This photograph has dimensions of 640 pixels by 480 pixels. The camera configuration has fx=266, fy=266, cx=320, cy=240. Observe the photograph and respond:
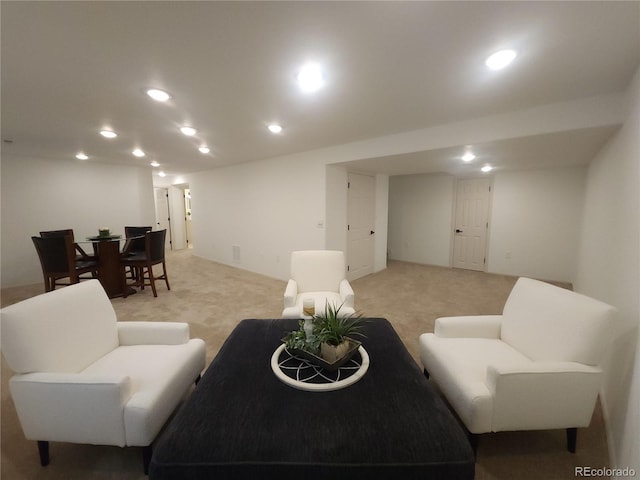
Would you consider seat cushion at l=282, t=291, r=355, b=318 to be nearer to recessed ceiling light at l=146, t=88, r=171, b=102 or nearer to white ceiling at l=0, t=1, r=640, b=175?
white ceiling at l=0, t=1, r=640, b=175

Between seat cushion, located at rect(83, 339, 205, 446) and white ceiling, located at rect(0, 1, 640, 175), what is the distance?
6.10 ft

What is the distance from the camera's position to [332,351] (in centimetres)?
146

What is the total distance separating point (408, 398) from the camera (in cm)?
127

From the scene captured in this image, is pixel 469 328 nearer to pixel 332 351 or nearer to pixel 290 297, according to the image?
pixel 332 351

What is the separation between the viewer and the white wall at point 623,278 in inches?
52.9

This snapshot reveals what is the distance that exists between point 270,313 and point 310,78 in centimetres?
268

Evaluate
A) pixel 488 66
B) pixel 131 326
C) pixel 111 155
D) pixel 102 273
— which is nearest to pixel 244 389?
pixel 131 326

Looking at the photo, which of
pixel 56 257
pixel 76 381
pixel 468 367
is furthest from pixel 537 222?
pixel 56 257

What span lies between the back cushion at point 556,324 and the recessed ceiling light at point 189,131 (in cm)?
362

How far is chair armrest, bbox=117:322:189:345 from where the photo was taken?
6.17 feet

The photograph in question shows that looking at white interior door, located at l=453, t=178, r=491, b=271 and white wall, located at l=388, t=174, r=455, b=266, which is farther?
white wall, located at l=388, t=174, r=455, b=266

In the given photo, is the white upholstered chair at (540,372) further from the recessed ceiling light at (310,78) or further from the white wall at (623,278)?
the recessed ceiling light at (310,78)

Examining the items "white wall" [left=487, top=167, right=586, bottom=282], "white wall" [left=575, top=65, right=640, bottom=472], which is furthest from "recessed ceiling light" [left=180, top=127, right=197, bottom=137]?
"white wall" [left=487, top=167, right=586, bottom=282]

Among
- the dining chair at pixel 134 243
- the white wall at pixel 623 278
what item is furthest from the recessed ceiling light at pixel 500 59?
the dining chair at pixel 134 243
